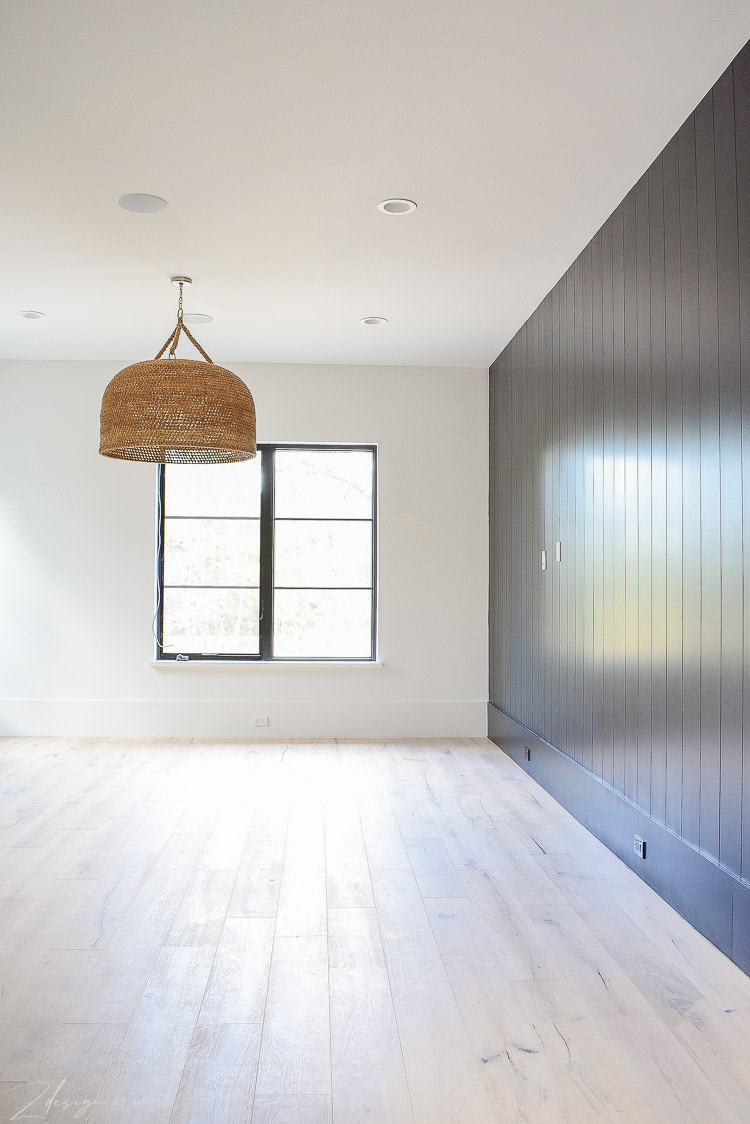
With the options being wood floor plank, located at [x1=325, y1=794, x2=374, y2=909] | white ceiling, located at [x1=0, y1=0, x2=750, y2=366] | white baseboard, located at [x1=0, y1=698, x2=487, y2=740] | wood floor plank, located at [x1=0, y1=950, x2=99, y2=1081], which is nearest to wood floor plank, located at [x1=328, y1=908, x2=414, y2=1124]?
wood floor plank, located at [x1=325, y1=794, x2=374, y2=909]

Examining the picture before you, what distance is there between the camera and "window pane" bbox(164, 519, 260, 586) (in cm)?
627

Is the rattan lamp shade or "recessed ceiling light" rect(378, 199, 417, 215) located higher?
"recessed ceiling light" rect(378, 199, 417, 215)

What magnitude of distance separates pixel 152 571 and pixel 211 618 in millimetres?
562

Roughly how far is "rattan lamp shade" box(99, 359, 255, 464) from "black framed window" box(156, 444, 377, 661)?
8.26 feet

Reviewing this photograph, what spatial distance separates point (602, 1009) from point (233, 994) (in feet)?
3.36

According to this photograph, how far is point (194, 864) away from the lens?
340 centimetres

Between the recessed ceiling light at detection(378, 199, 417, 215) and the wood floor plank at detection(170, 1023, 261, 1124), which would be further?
the recessed ceiling light at detection(378, 199, 417, 215)

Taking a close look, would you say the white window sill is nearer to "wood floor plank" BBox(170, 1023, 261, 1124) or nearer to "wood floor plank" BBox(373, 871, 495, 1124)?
"wood floor plank" BBox(373, 871, 495, 1124)

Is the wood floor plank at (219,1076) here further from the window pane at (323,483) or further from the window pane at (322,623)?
the window pane at (323,483)

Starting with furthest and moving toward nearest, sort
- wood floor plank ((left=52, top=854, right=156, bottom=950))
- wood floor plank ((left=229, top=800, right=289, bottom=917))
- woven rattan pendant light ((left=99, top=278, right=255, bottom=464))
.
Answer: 1. woven rattan pendant light ((left=99, top=278, right=255, bottom=464))
2. wood floor plank ((left=229, top=800, right=289, bottom=917))
3. wood floor plank ((left=52, top=854, right=156, bottom=950))

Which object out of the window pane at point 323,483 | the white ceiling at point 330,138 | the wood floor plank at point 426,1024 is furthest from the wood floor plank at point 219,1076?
the window pane at point 323,483

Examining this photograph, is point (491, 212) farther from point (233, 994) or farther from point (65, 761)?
point (65, 761)

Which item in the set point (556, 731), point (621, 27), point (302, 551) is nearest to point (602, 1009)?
point (556, 731)

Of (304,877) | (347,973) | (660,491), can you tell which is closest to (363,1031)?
(347,973)
